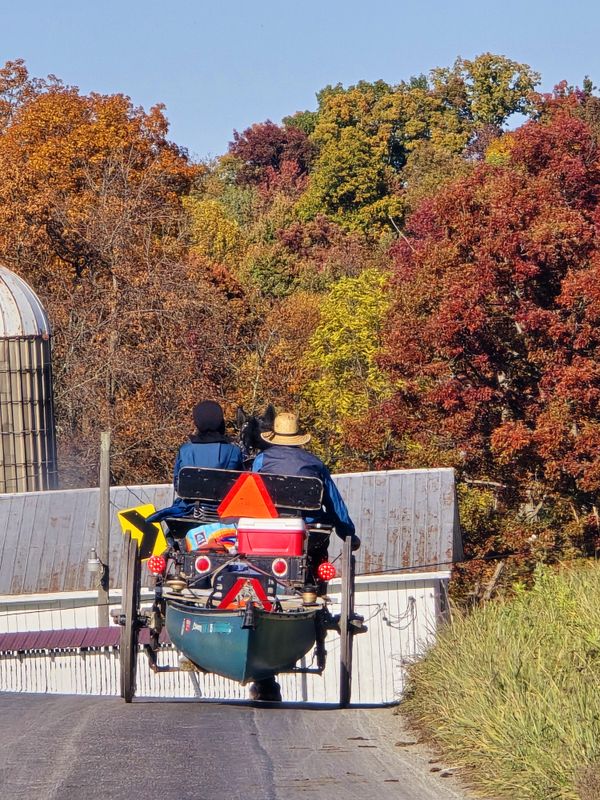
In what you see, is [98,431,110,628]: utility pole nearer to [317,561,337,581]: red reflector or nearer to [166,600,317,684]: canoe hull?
[317,561,337,581]: red reflector

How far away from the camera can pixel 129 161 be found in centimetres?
4709

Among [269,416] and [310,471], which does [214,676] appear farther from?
[310,471]

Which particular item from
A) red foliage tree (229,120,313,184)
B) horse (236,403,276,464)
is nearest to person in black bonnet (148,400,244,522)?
horse (236,403,276,464)

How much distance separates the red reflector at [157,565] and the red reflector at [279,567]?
0.98m

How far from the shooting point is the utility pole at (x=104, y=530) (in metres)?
25.2

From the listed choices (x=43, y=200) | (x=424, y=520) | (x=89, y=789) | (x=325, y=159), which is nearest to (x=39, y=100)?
(x=43, y=200)

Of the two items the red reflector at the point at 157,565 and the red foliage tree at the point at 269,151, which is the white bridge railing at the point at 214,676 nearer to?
the red reflector at the point at 157,565

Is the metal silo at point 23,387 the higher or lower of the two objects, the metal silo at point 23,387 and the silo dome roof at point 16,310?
the lower

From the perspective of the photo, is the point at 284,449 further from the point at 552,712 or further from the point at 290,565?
the point at 552,712

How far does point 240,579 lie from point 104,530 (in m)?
15.9

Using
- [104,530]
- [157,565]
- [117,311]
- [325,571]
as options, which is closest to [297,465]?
[325,571]

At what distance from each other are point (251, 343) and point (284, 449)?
33.6 m

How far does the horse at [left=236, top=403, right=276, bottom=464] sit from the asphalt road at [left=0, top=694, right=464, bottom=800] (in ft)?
7.57

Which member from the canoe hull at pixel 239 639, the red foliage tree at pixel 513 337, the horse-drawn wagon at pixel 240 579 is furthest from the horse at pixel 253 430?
the red foliage tree at pixel 513 337
